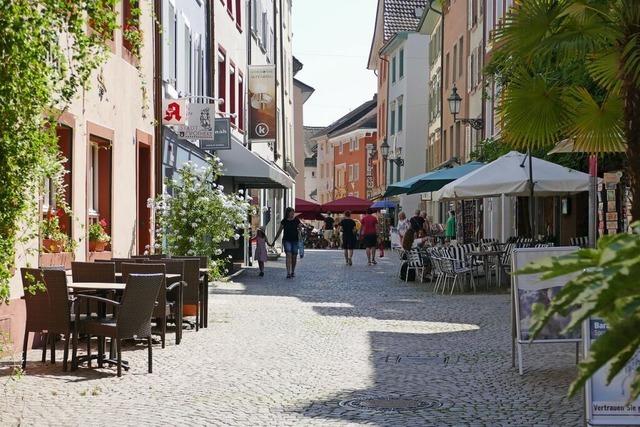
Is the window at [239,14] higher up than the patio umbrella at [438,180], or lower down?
higher up

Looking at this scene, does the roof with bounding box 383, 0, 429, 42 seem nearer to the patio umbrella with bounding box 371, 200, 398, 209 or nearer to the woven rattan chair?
the patio umbrella with bounding box 371, 200, 398, 209

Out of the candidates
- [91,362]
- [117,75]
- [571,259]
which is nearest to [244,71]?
[117,75]

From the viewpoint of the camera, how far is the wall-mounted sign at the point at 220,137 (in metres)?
23.0

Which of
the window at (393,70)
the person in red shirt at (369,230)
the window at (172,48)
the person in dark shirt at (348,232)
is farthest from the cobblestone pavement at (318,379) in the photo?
the window at (393,70)

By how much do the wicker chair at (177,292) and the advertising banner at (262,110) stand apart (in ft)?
63.3

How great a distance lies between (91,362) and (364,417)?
3693 millimetres

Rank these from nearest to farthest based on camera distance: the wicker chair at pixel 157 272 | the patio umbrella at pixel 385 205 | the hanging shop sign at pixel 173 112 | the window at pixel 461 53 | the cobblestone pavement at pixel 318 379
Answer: the cobblestone pavement at pixel 318 379
the wicker chair at pixel 157 272
the hanging shop sign at pixel 173 112
the window at pixel 461 53
the patio umbrella at pixel 385 205

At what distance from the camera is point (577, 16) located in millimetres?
9367

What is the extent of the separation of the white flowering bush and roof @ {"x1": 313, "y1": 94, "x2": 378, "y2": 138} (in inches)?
3105

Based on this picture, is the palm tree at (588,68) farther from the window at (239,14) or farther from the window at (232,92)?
the window at (239,14)

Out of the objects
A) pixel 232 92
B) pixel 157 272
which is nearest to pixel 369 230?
pixel 232 92

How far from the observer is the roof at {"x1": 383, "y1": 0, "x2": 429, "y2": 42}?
69938 millimetres

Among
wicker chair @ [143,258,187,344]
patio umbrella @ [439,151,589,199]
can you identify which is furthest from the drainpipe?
wicker chair @ [143,258,187,344]

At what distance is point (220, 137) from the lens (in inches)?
914
